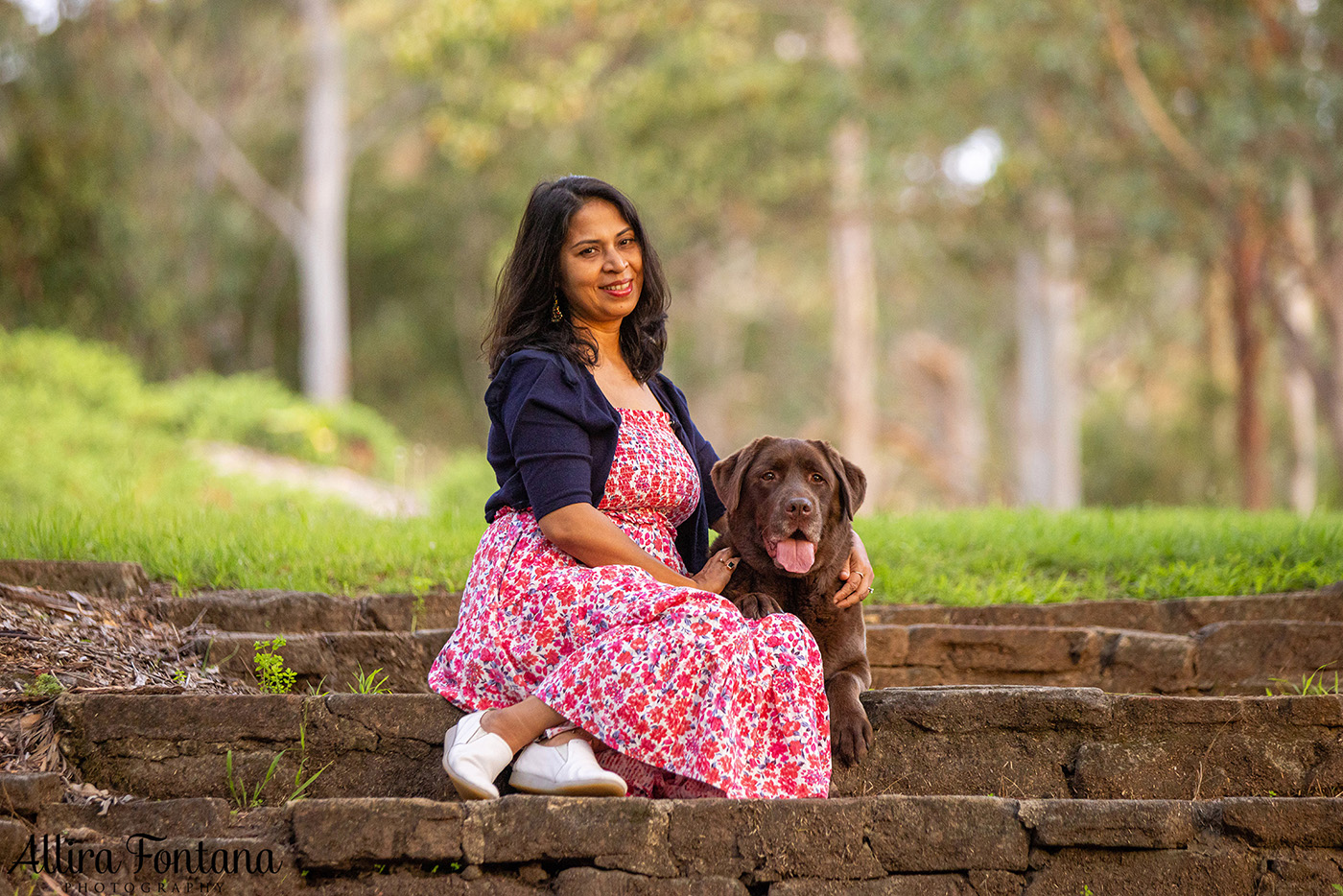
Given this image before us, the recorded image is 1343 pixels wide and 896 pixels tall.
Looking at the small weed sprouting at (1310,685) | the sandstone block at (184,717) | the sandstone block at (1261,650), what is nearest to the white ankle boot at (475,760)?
the sandstone block at (184,717)

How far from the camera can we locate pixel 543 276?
389cm

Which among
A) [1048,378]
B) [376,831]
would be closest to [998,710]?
Result: [376,831]

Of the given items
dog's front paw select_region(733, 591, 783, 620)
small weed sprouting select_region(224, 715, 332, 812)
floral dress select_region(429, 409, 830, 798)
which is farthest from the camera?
dog's front paw select_region(733, 591, 783, 620)

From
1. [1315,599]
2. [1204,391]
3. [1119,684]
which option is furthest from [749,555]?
[1204,391]

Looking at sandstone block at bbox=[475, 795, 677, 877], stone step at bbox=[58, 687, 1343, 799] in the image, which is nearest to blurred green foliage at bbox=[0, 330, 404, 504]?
stone step at bbox=[58, 687, 1343, 799]

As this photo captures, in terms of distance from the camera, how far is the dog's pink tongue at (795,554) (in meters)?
3.57

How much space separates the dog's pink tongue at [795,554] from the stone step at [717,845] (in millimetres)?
760

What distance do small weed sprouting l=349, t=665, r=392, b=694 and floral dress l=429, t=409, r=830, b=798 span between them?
518 mm

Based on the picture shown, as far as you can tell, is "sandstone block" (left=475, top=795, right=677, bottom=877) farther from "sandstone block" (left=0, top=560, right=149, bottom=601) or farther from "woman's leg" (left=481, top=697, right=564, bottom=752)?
"sandstone block" (left=0, top=560, right=149, bottom=601)

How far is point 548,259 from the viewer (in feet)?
12.7

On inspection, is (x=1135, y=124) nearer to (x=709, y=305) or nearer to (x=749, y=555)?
(x=749, y=555)

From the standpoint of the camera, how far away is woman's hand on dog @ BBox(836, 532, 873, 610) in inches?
146

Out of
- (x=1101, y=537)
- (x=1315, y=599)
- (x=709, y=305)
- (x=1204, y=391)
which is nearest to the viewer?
(x=1315, y=599)

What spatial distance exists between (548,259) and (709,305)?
76.0 ft
